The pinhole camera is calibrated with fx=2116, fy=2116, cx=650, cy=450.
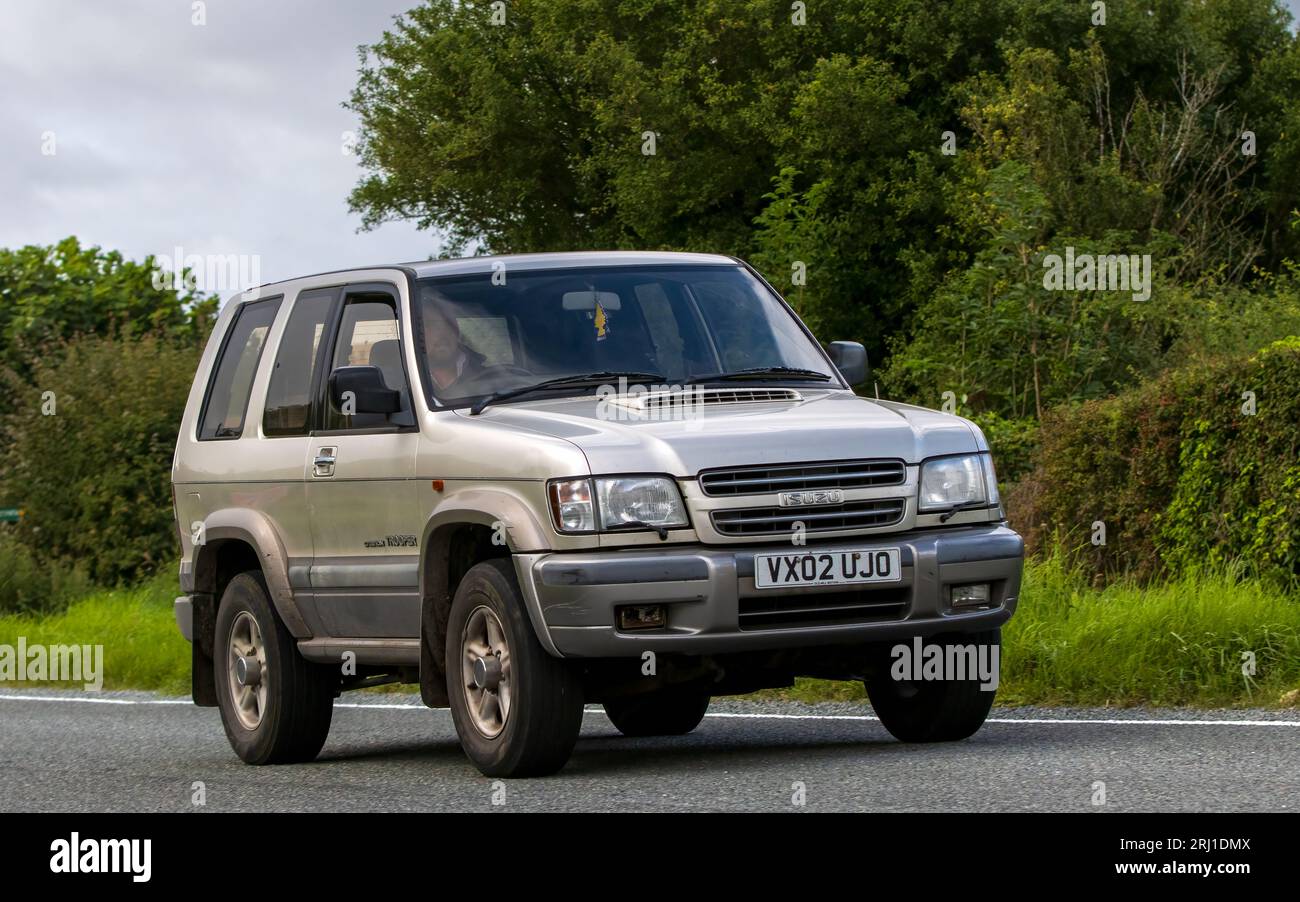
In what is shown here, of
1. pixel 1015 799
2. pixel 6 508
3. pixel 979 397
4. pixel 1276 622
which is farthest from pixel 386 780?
pixel 6 508

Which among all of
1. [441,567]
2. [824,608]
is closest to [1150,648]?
[824,608]

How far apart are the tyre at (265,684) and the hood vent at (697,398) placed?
2.29 metres

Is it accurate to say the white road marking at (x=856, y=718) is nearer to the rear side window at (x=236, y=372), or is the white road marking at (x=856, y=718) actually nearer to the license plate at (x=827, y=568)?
the license plate at (x=827, y=568)

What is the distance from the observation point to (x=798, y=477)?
801 centimetres

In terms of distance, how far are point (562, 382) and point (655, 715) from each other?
2.56 m

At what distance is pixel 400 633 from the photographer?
9008 mm

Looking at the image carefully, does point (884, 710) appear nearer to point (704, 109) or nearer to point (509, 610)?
point (509, 610)

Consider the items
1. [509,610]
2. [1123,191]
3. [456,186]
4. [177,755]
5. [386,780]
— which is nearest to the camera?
[509,610]

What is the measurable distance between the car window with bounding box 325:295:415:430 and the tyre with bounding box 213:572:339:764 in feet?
3.66

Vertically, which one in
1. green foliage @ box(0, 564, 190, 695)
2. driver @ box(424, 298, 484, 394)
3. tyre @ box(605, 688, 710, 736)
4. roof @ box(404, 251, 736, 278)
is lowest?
green foliage @ box(0, 564, 190, 695)

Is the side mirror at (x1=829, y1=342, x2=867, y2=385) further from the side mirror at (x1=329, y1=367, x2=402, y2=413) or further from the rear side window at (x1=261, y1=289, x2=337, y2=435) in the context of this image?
the rear side window at (x1=261, y1=289, x2=337, y2=435)

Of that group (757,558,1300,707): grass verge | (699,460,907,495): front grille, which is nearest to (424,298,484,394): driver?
(699,460,907,495): front grille

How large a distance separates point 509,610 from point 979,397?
13069mm

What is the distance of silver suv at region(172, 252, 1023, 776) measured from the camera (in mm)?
7914
